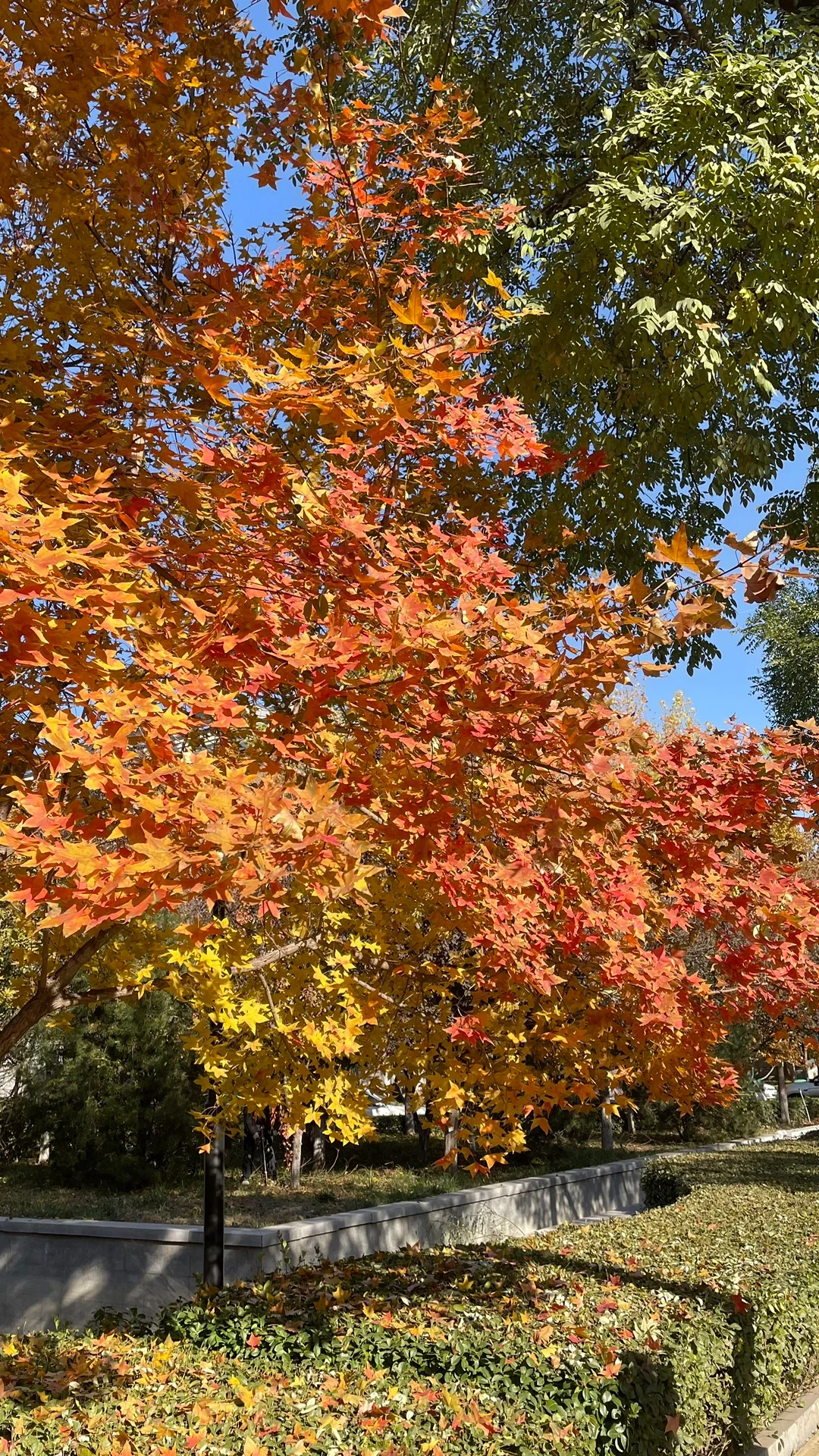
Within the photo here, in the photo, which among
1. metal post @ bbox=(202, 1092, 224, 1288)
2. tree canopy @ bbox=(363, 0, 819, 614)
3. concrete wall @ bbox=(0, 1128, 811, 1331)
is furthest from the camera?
concrete wall @ bbox=(0, 1128, 811, 1331)

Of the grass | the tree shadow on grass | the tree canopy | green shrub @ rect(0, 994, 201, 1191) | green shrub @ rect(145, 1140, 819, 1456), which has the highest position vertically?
the tree canopy

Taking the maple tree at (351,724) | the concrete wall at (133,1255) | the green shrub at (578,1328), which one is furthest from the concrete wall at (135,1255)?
the maple tree at (351,724)

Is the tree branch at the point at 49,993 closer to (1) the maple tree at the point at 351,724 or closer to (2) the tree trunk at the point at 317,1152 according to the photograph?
(1) the maple tree at the point at 351,724

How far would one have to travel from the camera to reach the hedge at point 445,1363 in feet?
13.9

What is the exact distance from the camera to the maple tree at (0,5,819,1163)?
2.76 meters

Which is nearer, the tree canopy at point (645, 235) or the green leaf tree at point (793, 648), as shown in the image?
the tree canopy at point (645, 235)

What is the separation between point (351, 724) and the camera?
16.9ft

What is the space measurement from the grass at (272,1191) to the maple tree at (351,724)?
236 inches

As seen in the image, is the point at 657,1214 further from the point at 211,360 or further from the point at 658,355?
the point at 211,360

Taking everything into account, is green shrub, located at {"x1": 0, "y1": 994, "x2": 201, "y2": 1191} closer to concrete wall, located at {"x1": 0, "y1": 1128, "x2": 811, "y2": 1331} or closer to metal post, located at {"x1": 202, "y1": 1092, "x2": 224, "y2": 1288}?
concrete wall, located at {"x1": 0, "y1": 1128, "x2": 811, "y2": 1331}

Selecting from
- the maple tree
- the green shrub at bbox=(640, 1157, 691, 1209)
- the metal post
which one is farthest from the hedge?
the green shrub at bbox=(640, 1157, 691, 1209)

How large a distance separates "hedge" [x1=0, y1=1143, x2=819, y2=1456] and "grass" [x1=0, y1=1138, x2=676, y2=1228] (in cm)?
478

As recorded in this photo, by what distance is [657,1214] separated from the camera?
11.0 meters

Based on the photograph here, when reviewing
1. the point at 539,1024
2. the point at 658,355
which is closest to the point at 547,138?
the point at 658,355
